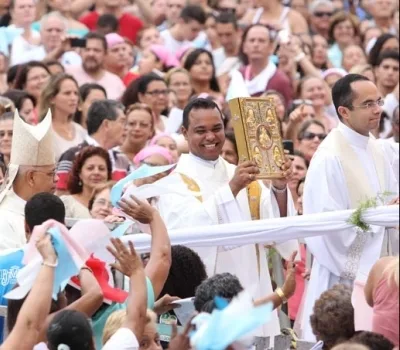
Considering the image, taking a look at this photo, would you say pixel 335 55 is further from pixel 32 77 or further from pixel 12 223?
pixel 12 223

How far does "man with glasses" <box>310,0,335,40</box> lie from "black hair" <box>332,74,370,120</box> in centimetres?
835

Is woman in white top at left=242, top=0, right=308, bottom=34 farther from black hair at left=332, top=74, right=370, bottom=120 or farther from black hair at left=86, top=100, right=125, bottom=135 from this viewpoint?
black hair at left=332, top=74, right=370, bottom=120

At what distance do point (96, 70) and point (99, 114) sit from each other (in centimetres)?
209

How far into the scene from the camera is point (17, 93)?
1266 cm

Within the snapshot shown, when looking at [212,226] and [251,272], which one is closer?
[212,226]

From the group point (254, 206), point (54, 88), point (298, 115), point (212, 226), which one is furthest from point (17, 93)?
point (212, 226)

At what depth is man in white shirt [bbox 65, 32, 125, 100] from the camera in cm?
1449

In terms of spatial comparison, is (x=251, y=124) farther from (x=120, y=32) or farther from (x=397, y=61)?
(x=120, y=32)

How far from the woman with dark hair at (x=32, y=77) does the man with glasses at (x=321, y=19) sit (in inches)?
214

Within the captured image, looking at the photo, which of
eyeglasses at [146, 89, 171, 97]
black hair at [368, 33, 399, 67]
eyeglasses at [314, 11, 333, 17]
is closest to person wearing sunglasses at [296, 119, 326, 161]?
eyeglasses at [146, 89, 171, 97]

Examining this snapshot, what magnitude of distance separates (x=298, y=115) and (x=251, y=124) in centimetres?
431

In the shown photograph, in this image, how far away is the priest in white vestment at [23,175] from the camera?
889cm

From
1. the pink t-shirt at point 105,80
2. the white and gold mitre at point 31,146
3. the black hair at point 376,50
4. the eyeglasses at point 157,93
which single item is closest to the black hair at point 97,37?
the pink t-shirt at point 105,80

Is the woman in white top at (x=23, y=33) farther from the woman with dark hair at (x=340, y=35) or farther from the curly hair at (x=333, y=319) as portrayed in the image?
the curly hair at (x=333, y=319)
